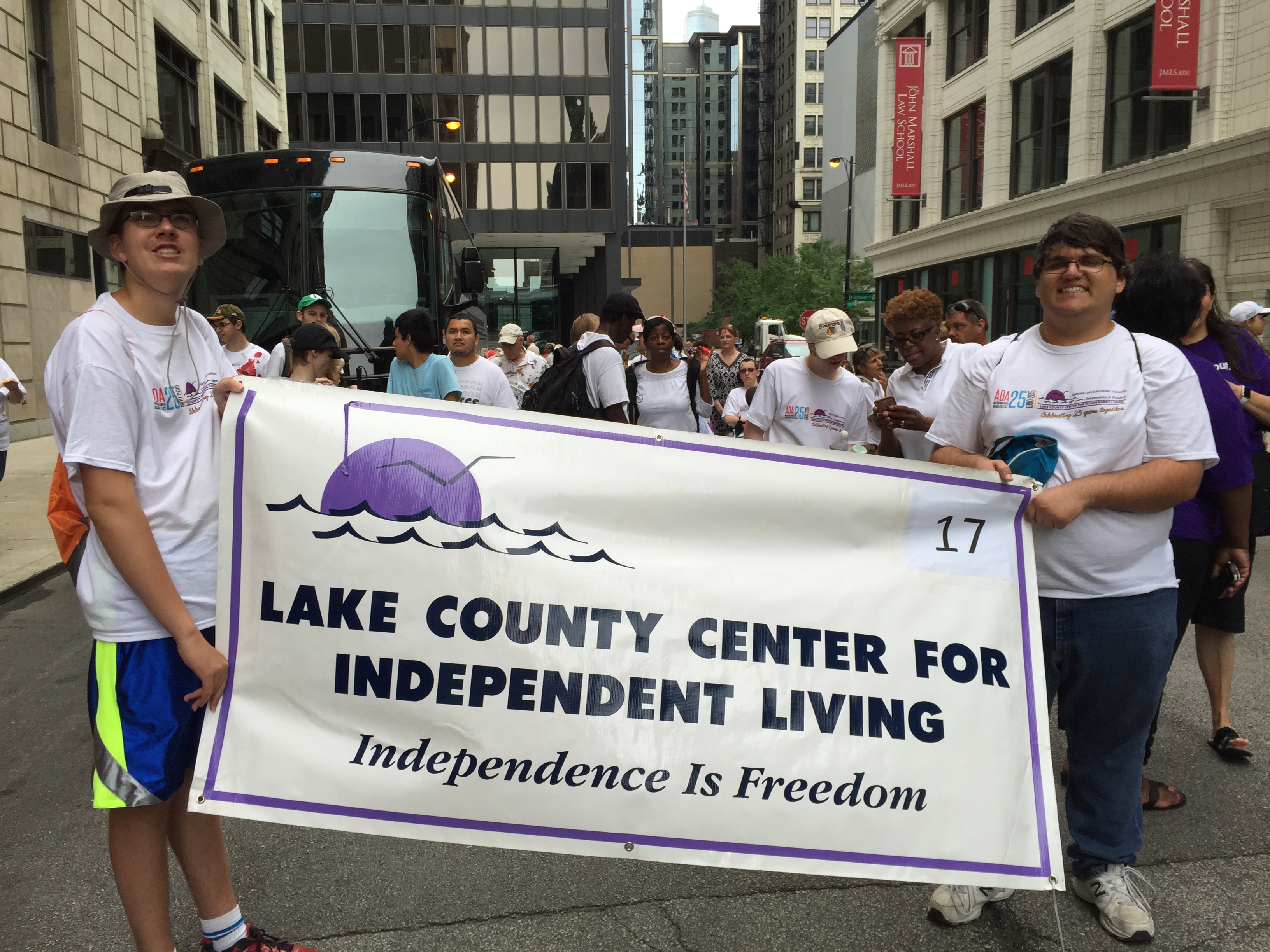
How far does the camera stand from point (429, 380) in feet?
21.7

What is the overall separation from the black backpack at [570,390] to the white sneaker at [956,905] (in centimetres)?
350

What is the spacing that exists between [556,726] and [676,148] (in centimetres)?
17972

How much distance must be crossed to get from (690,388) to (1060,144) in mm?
22858

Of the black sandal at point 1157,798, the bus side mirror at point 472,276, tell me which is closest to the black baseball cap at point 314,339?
the black sandal at point 1157,798

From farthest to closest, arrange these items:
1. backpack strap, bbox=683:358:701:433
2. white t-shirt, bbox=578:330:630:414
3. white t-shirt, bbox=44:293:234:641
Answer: backpack strap, bbox=683:358:701:433 < white t-shirt, bbox=578:330:630:414 < white t-shirt, bbox=44:293:234:641

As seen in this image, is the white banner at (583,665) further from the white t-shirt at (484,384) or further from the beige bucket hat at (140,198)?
the white t-shirt at (484,384)

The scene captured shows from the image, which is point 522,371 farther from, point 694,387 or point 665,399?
point 665,399

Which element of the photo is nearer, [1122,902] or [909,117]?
[1122,902]

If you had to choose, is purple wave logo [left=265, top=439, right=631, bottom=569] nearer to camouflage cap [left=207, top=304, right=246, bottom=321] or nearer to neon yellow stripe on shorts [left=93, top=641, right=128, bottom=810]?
neon yellow stripe on shorts [left=93, top=641, right=128, bottom=810]

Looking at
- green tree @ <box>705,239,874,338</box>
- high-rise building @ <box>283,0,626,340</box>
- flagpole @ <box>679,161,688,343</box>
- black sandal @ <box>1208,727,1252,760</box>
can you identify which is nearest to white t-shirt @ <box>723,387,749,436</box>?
black sandal @ <box>1208,727,1252,760</box>

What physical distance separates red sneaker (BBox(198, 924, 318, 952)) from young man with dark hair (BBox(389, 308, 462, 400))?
13.6ft

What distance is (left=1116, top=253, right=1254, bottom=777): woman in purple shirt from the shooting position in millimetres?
3605

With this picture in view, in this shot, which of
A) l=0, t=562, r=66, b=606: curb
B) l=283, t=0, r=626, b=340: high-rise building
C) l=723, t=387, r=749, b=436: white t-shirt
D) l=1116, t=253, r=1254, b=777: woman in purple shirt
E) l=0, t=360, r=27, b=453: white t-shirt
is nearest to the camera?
l=1116, t=253, r=1254, b=777: woman in purple shirt

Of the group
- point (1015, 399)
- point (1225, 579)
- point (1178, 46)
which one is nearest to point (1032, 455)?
point (1015, 399)
